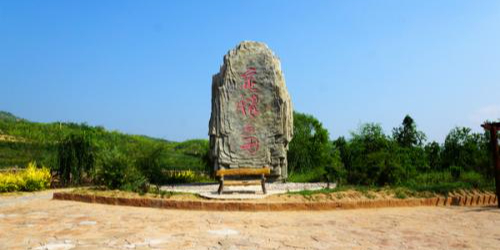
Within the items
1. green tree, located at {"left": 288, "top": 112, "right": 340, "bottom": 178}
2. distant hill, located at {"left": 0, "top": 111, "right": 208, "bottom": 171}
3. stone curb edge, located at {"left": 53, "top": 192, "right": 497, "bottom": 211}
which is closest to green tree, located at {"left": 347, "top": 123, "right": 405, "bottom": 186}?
stone curb edge, located at {"left": 53, "top": 192, "right": 497, "bottom": 211}

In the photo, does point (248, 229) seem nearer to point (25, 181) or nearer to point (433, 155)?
point (25, 181)

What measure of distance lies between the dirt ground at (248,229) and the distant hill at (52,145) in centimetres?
763

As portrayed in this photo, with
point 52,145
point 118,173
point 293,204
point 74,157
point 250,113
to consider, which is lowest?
point 293,204

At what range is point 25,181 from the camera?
1244 centimetres

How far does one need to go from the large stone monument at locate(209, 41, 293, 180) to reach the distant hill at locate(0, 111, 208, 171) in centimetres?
328

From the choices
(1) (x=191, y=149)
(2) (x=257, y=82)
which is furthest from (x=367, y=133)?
→ (1) (x=191, y=149)

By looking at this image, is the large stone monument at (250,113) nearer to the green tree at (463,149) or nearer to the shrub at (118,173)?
Result: the shrub at (118,173)

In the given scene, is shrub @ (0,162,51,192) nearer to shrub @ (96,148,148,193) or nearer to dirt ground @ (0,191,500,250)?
shrub @ (96,148,148,193)

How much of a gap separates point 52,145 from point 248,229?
18.9 metres

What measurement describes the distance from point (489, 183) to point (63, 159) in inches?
521

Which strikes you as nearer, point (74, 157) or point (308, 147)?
point (74, 157)

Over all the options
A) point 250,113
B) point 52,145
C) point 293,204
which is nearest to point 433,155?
point 250,113

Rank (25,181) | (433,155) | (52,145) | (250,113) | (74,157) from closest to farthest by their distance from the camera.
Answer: (25,181) → (250,113) → (74,157) → (433,155) → (52,145)

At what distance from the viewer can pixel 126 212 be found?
761cm
